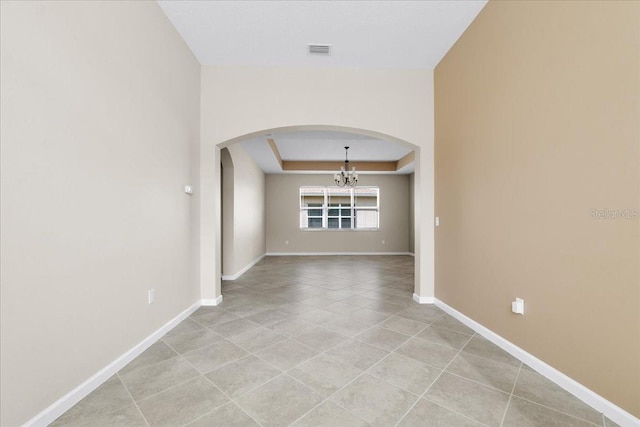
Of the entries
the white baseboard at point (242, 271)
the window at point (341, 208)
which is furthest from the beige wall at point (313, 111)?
the window at point (341, 208)

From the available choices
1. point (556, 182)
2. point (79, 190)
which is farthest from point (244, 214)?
point (556, 182)

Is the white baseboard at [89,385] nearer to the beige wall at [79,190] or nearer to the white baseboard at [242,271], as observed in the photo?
the beige wall at [79,190]

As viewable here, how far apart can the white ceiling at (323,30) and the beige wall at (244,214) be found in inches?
77.7

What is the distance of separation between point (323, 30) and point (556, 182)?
2449mm

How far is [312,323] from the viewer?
9.05 ft

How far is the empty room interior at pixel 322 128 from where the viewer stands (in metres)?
1.35

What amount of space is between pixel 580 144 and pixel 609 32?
574 mm

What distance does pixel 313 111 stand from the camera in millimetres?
3418

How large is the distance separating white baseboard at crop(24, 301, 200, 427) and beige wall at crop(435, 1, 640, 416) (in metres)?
2.86

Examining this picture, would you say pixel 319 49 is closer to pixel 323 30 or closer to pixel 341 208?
pixel 323 30

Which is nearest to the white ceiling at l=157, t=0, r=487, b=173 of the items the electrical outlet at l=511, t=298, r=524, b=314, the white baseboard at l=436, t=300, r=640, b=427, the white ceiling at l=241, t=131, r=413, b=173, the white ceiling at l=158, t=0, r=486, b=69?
the white ceiling at l=158, t=0, r=486, b=69

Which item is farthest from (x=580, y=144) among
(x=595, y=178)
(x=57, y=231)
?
(x=57, y=231)

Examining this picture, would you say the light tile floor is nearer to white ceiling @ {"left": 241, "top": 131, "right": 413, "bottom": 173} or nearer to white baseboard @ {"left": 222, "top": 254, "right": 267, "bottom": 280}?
white baseboard @ {"left": 222, "top": 254, "right": 267, "bottom": 280}

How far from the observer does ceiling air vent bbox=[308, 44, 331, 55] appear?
3002mm
